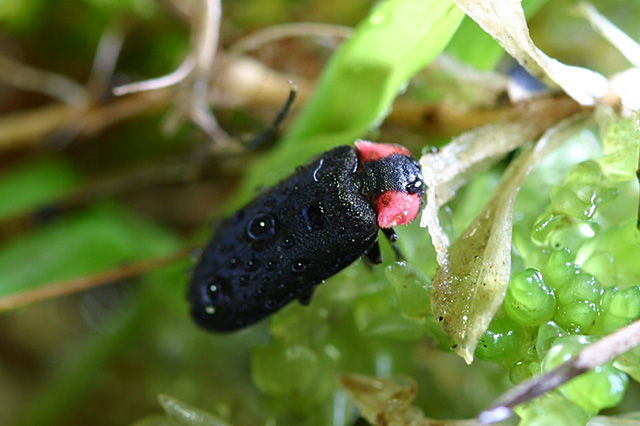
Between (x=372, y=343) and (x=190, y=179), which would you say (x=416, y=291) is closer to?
(x=372, y=343)

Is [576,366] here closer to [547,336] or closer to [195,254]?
[547,336]

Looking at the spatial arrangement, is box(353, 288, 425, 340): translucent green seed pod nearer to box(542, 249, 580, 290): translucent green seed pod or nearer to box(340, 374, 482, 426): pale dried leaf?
box(340, 374, 482, 426): pale dried leaf

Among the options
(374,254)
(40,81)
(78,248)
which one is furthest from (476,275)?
(40,81)

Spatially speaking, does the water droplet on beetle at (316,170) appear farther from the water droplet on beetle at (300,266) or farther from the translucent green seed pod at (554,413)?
the translucent green seed pod at (554,413)

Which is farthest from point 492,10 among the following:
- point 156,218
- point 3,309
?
point 156,218

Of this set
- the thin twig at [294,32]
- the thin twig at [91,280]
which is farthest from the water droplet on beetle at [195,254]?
the thin twig at [294,32]

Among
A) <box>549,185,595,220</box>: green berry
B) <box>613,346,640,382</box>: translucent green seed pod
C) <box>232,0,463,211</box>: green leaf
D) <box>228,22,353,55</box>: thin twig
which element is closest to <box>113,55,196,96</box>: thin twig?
<box>228,22,353,55</box>: thin twig

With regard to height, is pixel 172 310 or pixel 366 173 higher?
pixel 366 173
